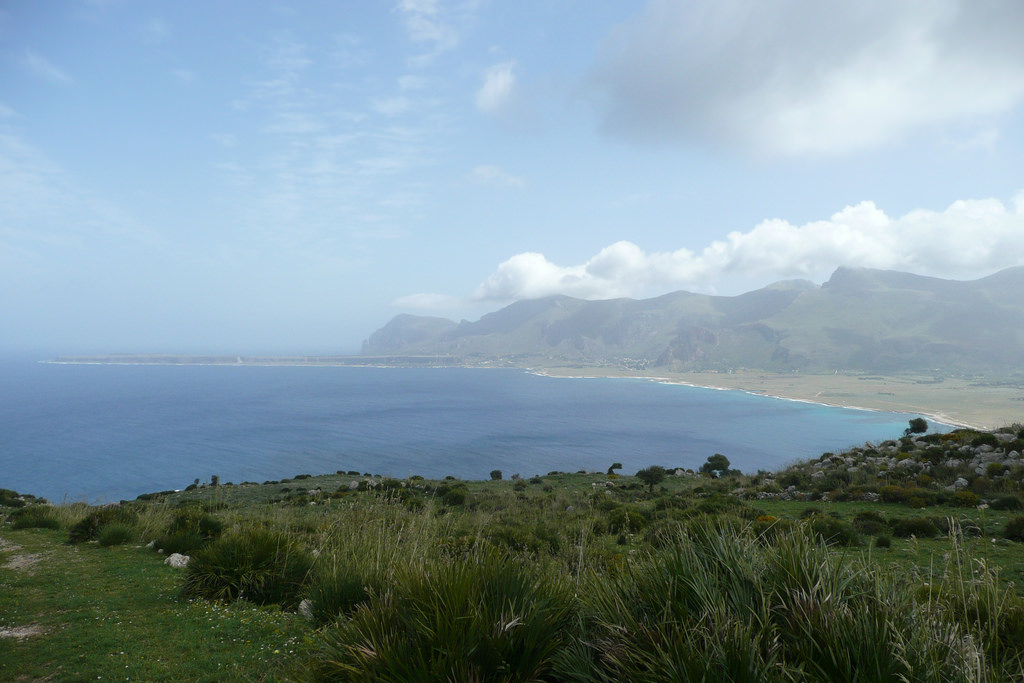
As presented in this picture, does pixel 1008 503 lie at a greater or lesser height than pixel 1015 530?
lesser

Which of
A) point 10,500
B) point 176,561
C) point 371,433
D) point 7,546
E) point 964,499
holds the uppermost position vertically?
point 176,561

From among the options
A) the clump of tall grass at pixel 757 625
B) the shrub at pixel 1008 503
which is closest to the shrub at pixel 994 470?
the shrub at pixel 1008 503

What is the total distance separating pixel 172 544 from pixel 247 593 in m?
3.82

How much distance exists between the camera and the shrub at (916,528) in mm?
10250

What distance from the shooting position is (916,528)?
1056 centimetres

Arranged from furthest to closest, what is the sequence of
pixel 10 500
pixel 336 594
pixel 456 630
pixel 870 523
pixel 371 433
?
1. pixel 371 433
2. pixel 10 500
3. pixel 870 523
4. pixel 336 594
5. pixel 456 630

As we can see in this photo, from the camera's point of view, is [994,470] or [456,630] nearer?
[456,630]

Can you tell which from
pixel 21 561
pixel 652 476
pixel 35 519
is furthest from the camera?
pixel 652 476

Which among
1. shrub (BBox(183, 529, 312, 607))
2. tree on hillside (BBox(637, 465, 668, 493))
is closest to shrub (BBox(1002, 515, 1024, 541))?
shrub (BBox(183, 529, 312, 607))

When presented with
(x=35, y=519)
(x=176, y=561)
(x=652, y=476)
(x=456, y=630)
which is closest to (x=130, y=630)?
(x=176, y=561)

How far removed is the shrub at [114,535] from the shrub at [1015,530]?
1737 cm

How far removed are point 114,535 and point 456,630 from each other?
34.2ft

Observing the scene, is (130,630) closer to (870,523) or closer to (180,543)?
(180,543)

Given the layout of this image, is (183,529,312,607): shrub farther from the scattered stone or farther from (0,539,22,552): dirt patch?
(0,539,22,552): dirt patch
